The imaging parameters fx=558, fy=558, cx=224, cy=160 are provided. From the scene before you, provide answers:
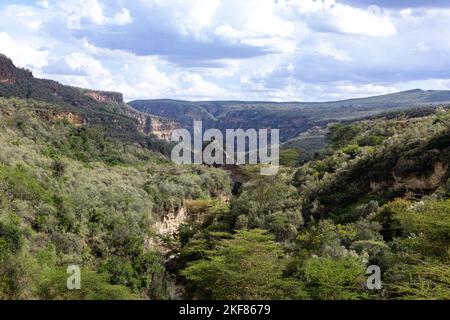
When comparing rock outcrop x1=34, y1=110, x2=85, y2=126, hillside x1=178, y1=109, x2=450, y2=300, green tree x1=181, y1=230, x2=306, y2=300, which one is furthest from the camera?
rock outcrop x1=34, y1=110, x2=85, y2=126

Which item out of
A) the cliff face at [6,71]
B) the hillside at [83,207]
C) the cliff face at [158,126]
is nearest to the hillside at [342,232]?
the hillside at [83,207]

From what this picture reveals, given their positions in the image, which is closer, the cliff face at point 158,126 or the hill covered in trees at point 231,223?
the hill covered in trees at point 231,223

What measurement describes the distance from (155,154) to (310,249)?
278 ft

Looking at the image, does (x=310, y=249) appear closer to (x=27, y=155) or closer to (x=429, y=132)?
(x=429, y=132)

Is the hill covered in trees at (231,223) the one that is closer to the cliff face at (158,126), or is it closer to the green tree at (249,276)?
the green tree at (249,276)

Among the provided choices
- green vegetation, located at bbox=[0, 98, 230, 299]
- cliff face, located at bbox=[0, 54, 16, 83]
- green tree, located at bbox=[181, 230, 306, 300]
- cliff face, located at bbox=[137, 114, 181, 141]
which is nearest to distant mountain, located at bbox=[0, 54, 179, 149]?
cliff face, located at bbox=[0, 54, 16, 83]

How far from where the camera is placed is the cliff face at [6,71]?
415 ft

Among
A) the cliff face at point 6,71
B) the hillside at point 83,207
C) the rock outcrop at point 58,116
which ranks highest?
the cliff face at point 6,71

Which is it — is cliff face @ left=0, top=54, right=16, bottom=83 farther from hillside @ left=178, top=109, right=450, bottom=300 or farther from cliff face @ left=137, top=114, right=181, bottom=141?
hillside @ left=178, top=109, right=450, bottom=300

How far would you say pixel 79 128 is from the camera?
291ft

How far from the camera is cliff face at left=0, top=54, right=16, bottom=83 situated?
12639 centimetres

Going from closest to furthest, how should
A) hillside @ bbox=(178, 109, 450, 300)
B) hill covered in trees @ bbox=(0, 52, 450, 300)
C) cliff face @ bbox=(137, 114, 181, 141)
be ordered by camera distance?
hillside @ bbox=(178, 109, 450, 300) → hill covered in trees @ bbox=(0, 52, 450, 300) → cliff face @ bbox=(137, 114, 181, 141)

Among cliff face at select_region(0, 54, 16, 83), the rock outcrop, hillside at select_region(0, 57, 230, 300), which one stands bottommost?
hillside at select_region(0, 57, 230, 300)
